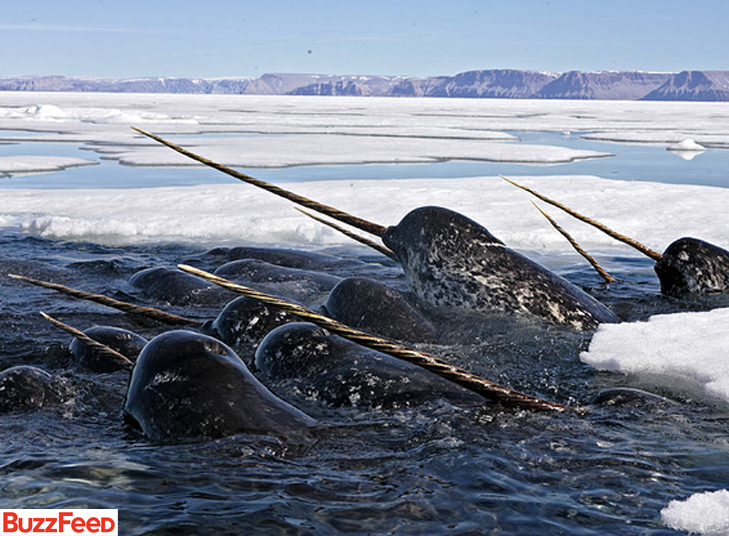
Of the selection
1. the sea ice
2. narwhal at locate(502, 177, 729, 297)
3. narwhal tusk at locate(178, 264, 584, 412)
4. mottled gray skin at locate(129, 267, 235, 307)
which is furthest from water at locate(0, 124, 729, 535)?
the sea ice

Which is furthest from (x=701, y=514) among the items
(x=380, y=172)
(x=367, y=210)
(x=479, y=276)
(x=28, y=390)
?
(x=380, y=172)

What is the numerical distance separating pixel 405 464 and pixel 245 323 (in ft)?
9.06

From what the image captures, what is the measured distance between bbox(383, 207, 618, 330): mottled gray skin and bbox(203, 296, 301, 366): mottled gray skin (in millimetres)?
1269

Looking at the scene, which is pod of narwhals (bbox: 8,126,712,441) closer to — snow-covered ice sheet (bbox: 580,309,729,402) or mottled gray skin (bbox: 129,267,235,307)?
mottled gray skin (bbox: 129,267,235,307)

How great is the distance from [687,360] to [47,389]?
156 inches

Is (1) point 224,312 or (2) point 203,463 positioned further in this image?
(1) point 224,312

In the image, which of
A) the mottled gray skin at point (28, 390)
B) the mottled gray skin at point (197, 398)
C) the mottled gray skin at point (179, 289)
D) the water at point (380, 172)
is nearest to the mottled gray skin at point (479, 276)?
the mottled gray skin at point (179, 289)

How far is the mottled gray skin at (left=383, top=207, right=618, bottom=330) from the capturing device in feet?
22.2

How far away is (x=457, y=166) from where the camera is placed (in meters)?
23.9

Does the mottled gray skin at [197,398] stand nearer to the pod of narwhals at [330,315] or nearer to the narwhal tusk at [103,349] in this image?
the pod of narwhals at [330,315]

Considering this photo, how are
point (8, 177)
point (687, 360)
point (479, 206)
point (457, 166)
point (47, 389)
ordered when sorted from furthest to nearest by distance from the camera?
point (457, 166)
point (8, 177)
point (479, 206)
point (687, 360)
point (47, 389)

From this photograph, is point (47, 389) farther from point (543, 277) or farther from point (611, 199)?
point (611, 199)

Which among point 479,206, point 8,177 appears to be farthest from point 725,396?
point 8,177

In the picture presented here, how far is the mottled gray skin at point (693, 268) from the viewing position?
793 cm
